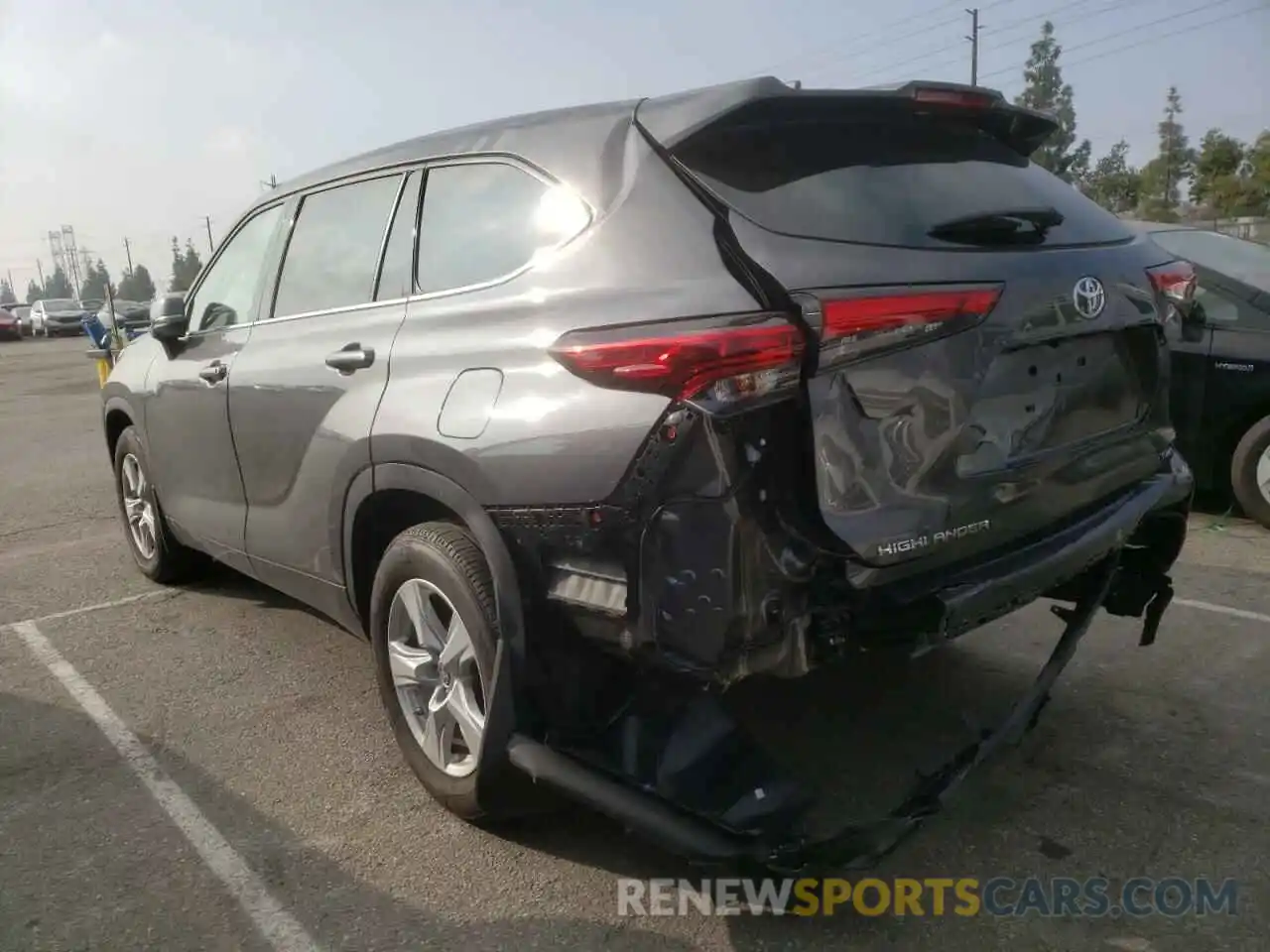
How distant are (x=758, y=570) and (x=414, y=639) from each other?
1.33 m

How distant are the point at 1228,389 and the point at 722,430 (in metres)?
4.61

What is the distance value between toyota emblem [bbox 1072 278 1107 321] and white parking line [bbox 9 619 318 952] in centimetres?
249

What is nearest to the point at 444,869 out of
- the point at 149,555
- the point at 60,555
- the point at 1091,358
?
the point at 1091,358

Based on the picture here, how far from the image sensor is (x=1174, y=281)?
3172mm

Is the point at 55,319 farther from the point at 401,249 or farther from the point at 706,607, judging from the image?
the point at 706,607

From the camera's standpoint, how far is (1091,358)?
283 cm

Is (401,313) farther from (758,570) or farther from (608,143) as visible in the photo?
(758,570)

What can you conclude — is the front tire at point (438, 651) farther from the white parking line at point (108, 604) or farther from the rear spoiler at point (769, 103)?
the white parking line at point (108, 604)

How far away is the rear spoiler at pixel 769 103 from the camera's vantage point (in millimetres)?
2561

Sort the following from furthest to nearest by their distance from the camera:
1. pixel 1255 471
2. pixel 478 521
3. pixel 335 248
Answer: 1. pixel 1255 471
2. pixel 335 248
3. pixel 478 521

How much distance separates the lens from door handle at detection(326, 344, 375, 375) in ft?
10.6

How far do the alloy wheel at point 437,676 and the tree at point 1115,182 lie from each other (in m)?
45.6

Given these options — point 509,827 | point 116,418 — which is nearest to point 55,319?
point 116,418

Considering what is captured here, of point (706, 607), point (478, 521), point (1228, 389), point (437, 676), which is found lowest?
point (437, 676)
